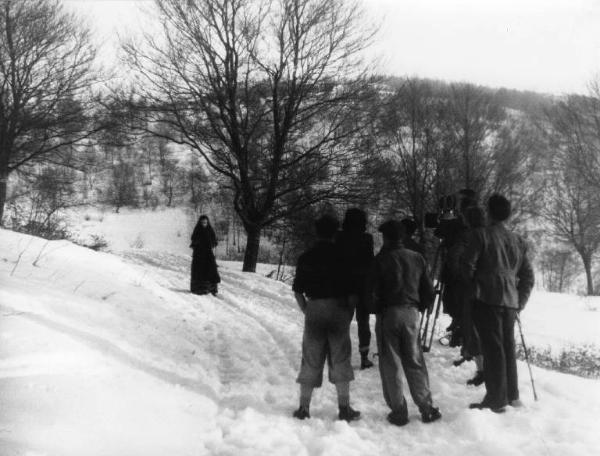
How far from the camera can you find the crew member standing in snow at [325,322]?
4504 millimetres

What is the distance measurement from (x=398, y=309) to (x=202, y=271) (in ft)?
24.4

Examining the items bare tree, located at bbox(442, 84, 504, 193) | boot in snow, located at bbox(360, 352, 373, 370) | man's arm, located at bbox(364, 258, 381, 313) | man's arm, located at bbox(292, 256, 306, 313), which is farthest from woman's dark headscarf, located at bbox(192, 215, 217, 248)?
bare tree, located at bbox(442, 84, 504, 193)

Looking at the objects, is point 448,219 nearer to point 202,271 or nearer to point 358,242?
point 358,242

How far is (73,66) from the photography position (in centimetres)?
1919

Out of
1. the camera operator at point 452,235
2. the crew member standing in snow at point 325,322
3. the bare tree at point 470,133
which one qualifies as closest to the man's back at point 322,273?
the crew member standing in snow at point 325,322

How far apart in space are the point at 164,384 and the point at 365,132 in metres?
13.2

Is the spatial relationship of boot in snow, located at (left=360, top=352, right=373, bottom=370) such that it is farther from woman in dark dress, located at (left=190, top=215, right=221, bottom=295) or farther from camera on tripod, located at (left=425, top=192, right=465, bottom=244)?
woman in dark dress, located at (left=190, top=215, right=221, bottom=295)

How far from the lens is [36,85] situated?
18719 mm

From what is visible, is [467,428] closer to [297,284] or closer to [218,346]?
[297,284]

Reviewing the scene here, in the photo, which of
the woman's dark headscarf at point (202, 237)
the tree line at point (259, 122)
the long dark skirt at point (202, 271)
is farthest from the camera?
the tree line at point (259, 122)

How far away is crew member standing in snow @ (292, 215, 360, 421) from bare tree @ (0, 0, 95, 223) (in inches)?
628

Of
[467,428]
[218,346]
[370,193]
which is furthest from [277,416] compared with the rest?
[370,193]

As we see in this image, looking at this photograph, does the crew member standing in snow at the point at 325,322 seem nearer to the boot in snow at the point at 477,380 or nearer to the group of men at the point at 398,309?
the group of men at the point at 398,309

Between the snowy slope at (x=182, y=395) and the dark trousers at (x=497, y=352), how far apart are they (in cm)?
22
